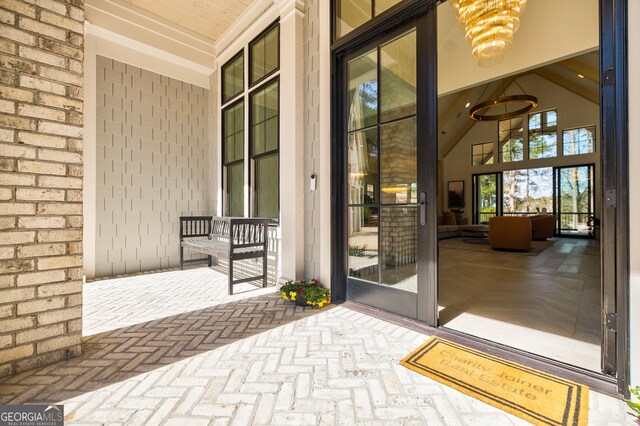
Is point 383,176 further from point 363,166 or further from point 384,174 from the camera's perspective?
point 363,166

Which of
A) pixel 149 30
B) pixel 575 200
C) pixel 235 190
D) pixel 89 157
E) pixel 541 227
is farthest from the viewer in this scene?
pixel 575 200

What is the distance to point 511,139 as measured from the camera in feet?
38.7

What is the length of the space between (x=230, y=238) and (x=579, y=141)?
12.7 m

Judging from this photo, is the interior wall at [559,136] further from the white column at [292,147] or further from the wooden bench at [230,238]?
the wooden bench at [230,238]


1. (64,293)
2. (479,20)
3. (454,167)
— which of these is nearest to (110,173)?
(64,293)

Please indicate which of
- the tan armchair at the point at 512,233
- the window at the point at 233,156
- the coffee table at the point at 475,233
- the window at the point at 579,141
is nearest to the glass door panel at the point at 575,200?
the window at the point at 579,141

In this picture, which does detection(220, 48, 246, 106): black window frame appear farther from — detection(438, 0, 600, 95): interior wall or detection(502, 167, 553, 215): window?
detection(502, 167, 553, 215): window

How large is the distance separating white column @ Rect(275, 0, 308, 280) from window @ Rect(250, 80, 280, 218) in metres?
0.51

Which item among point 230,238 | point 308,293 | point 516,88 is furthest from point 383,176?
point 516,88

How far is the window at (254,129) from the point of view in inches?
166

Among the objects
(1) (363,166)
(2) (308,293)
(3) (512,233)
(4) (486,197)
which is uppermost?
(4) (486,197)

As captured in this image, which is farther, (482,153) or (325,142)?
(482,153)

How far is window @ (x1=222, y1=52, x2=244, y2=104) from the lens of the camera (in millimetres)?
4934

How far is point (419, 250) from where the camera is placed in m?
2.48
